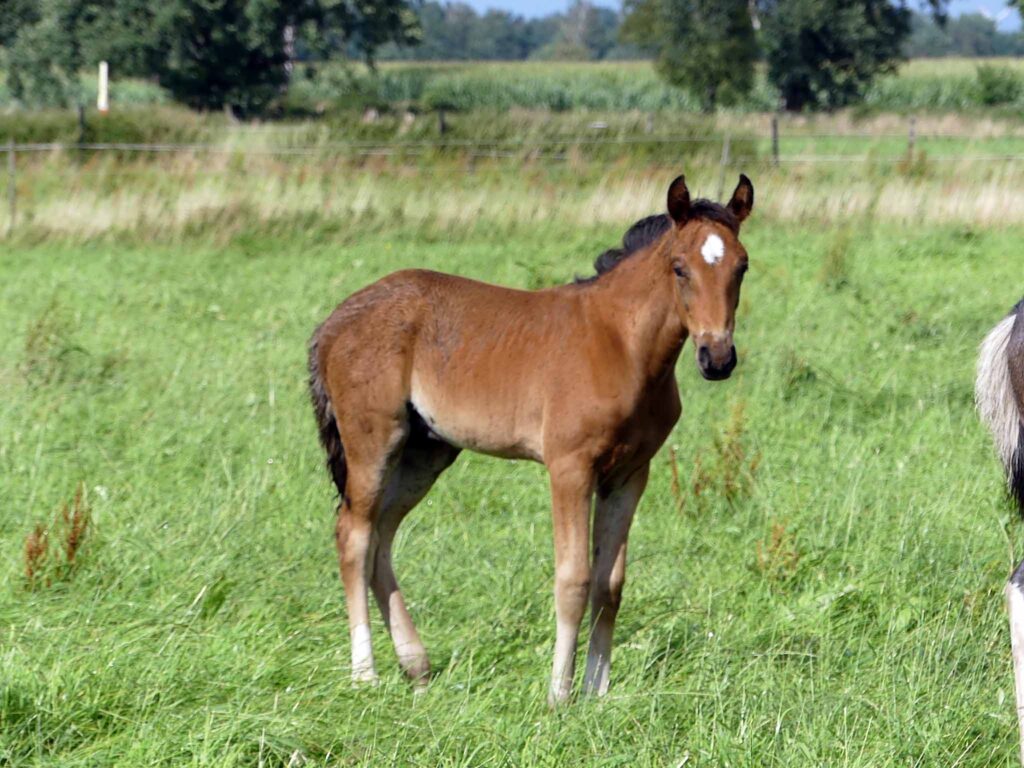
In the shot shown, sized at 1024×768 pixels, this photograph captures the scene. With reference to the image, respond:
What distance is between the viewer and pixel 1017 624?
403 centimetres

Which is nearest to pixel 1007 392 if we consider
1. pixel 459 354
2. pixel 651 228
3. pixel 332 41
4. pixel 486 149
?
pixel 651 228

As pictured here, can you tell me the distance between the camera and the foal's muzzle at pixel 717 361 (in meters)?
3.86

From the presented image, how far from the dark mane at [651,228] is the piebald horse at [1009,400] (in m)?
0.94

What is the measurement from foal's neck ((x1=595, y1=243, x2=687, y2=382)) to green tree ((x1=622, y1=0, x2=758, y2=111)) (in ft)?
128

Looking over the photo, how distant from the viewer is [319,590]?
5.12 m

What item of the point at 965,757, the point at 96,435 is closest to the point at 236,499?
the point at 96,435

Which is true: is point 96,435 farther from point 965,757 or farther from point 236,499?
point 965,757

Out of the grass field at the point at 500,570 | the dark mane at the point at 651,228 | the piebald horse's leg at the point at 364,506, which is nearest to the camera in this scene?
the grass field at the point at 500,570

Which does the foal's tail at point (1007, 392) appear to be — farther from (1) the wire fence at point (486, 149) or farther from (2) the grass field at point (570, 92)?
(2) the grass field at point (570, 92)

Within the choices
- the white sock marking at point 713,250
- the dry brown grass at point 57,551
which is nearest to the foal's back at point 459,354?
the white sock marking at point 713,250

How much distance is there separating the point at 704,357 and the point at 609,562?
2.86ft

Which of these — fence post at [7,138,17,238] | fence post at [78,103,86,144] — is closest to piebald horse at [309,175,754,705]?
fence post at [7,138,17,238]

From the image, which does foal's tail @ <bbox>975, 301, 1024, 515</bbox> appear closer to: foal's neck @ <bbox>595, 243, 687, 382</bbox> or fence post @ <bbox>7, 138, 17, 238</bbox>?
foal's neck @ <bbox>595, 243, 687, 382</bbox>

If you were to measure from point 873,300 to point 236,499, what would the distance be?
6.57m
